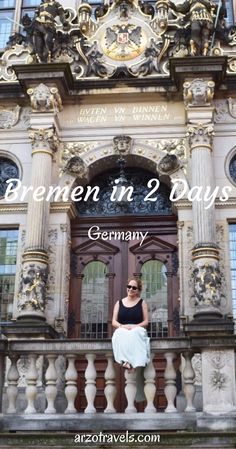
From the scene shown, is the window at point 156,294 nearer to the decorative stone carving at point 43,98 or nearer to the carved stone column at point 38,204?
the carved stone column at point 38,204

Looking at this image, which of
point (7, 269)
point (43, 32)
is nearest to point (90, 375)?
point (7, 269)

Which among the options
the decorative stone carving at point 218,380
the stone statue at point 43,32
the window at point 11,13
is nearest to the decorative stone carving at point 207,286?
the decorative stone carving at point 218,380

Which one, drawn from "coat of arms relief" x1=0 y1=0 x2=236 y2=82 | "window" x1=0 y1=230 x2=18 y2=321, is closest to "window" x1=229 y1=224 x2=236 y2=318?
"coat of arms relief" x1=0 y1=0 x2=236 y2=82

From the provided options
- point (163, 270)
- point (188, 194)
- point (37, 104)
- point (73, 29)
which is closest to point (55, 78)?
point (37, 104)

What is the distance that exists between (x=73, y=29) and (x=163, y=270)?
5304mm

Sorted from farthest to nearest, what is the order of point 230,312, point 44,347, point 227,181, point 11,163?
point 11,163
point 227,181
point 230,312
point 44,347

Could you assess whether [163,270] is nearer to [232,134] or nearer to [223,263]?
[223,263]

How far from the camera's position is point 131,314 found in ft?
29.1

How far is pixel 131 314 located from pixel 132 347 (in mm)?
435

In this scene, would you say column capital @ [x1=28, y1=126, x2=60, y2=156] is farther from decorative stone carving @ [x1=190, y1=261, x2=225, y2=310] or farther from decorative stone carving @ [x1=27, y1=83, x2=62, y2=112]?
decorative stone carving @ [x1=190, y1=261, x2=225, y2=310]

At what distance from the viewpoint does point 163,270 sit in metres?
12.5

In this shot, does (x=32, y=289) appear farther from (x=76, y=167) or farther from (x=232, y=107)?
(x=232, y=107)

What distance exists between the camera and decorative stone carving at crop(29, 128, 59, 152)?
12438 millimetres

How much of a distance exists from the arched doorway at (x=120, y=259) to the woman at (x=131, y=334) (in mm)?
3162
